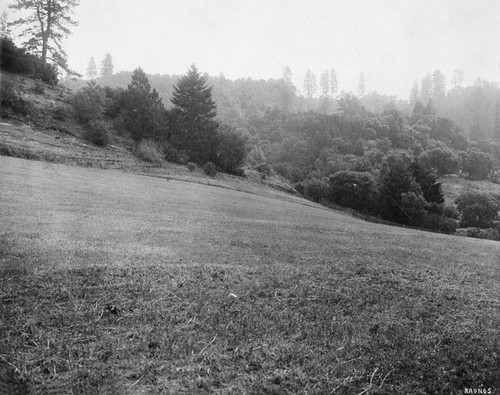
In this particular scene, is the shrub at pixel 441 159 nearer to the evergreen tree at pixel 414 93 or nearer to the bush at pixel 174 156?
the bush at pixel 174 156

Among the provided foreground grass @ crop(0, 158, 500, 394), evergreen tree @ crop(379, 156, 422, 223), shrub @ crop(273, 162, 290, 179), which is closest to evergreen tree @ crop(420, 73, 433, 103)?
shrub @ crop(273, 162, 290, 179)

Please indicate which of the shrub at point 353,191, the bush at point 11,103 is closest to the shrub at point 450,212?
the shrub at point 353,191

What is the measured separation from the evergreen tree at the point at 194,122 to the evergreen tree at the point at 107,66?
303ft

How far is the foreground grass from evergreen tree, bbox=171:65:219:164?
33.9 m

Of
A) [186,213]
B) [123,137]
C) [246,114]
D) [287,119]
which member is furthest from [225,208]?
[246,114]

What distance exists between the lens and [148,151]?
35969mm

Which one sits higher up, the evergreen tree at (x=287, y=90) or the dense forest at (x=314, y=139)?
the evergreen tree at (x=287, y=90)

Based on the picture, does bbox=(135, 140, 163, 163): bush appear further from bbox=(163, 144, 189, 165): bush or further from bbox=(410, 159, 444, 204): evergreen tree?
bbox=(410, 159, 444, 204): evergreen tree

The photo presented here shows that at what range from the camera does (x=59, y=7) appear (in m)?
43.7

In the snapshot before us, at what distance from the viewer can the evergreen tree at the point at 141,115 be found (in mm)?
39375

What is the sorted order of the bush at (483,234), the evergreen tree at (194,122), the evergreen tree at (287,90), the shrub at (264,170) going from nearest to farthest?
the bush at (483,234) → the evergreen tree at (194,122) → the shrub at (264,170) → the evergreen tree at (287,90)

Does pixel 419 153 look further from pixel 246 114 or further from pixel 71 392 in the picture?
pixel 71 392

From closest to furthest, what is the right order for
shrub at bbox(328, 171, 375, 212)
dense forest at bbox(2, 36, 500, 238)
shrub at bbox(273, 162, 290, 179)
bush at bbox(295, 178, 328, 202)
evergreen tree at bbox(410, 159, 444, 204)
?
dense forest at bbox(2, 36, 500, 238) → shrub at bbox(328, 171, 375, 212) → evergreen tree at bbox(410, 159, 444, 204) → bush at bbox(295, 178, 328, 202) → shrub at bbox(273, 162, 290, 179)

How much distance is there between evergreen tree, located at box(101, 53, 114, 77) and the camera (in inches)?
5133
